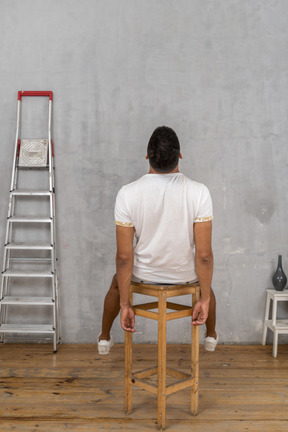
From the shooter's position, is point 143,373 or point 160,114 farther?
point 160,114

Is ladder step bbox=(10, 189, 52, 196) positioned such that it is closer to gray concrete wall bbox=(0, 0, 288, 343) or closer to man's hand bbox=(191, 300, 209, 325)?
gray concrete wall bbox=(0, 0, 288, 343)

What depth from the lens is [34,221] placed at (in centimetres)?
344

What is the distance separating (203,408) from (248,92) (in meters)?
2.55

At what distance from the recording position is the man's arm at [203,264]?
2234 mm

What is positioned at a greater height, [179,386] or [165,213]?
[165,213]

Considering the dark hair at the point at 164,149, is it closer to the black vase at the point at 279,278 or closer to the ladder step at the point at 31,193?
the ladder step at the point at 31,193

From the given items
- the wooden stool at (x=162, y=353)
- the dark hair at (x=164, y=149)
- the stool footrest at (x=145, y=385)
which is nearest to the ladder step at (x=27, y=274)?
the wooden stool at (x=162, y=353)

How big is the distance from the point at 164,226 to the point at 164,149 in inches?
16.0

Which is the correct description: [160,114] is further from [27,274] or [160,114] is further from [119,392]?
[119,392]

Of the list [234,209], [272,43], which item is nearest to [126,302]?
[234,209]

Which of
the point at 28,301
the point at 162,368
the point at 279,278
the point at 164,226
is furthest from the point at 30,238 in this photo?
the point at 279,278

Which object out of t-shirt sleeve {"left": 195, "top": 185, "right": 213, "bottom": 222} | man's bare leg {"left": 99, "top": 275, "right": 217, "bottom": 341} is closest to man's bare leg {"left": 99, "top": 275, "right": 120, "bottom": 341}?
man's bare leg {"left": 99, "top": 275, "right": 217, "bottom": 341}

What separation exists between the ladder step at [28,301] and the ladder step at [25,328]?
189 millimetres

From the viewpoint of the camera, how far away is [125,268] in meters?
2.26
